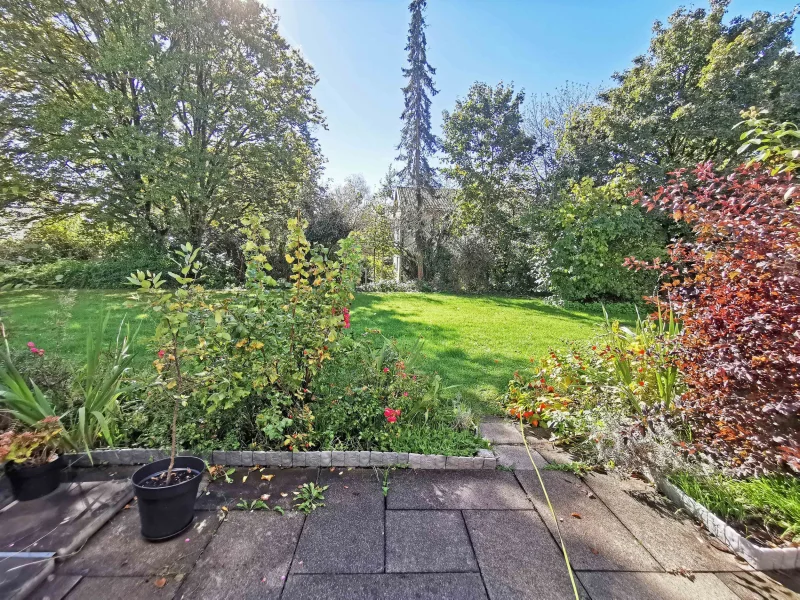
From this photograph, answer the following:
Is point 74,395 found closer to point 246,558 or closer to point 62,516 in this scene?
point 62,516

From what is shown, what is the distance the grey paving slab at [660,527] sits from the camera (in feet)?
5.46

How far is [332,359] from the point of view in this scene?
259 centimetres

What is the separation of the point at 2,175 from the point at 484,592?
12.8 metres

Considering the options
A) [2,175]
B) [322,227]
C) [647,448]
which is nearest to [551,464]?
[647,448]

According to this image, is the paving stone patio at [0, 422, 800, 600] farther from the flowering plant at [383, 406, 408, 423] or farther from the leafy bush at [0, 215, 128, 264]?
the leafy bush at [0, 215, 128, 264]

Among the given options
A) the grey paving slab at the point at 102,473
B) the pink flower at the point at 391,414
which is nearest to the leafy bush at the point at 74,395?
the grey paving slab at the point at 102,473

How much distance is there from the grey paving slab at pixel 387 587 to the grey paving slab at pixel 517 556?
0.10 meters

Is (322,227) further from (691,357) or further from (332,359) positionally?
(691,357)

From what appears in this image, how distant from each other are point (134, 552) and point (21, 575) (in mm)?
374

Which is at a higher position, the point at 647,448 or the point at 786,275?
the point at 786,275

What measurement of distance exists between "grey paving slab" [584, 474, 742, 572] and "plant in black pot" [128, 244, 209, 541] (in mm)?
2303

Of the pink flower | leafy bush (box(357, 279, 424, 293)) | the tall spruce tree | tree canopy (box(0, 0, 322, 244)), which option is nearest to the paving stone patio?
the pink flower

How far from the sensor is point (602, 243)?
8.73 m

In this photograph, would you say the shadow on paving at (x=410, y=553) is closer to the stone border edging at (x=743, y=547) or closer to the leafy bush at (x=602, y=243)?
the stone border edging at (x=743, y=547)
